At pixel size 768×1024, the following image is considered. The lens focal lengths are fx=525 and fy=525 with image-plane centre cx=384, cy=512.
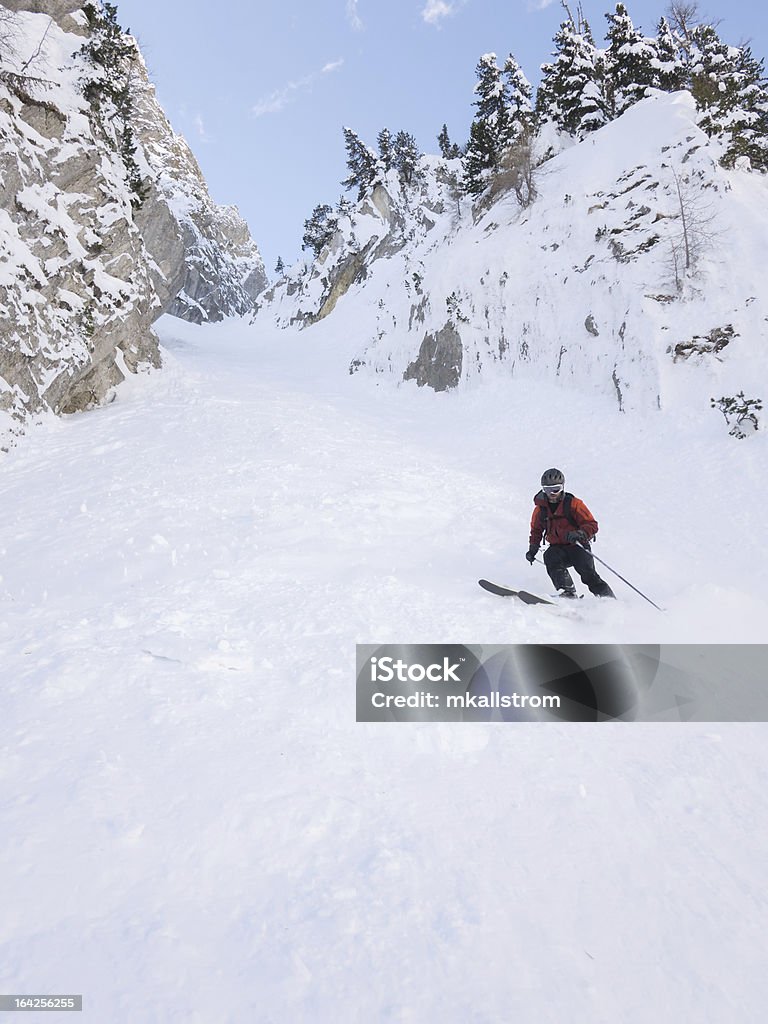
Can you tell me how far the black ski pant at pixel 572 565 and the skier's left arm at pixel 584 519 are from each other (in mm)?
214

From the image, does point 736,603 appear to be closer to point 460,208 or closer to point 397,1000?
point 397,1000

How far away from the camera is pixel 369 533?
820cm

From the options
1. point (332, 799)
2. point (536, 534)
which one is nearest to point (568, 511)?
point (536, 534)

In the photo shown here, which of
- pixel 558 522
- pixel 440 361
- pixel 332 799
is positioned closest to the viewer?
pixel 332 799

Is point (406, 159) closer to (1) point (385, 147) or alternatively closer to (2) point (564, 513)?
(1) point (385, 147)

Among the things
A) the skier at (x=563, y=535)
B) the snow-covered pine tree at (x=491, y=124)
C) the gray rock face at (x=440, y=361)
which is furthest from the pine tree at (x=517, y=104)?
the skier at (x=563, y=535)

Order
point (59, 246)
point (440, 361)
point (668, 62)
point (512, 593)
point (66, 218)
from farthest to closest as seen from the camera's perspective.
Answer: point (668, 62) → point (440, 361) → point (66, 218) → point (59, 246) → point (512, 593)

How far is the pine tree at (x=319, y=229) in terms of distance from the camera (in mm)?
56375

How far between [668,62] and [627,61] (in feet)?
6.22

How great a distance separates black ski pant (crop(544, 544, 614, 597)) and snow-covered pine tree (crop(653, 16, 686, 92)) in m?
30.2

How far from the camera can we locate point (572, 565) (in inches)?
270

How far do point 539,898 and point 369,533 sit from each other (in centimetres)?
585

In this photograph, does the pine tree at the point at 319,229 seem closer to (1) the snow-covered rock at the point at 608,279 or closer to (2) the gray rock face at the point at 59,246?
(1) the snow-covered rock at the point at 608,279

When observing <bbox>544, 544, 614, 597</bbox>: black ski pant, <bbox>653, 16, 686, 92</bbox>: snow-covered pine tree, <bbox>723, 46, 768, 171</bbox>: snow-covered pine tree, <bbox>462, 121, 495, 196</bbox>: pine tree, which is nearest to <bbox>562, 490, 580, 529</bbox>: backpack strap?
<bbox>544, 544, 614, 597</bbox>: black ski pant
